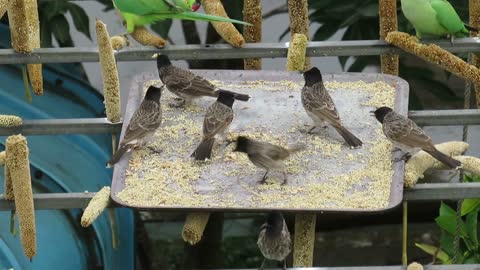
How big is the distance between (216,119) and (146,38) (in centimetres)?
69

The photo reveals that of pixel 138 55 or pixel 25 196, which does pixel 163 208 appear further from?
pixel 138 55

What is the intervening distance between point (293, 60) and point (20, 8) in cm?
113

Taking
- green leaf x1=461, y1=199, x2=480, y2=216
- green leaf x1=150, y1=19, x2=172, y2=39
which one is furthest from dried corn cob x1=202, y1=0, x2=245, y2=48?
green leaf x1=461, y1=199, x2=480, y2=216

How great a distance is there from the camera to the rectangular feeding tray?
11.8 ft

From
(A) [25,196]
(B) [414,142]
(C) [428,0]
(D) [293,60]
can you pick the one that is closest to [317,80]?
(D) [293,60]

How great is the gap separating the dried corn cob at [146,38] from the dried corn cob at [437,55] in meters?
0.93

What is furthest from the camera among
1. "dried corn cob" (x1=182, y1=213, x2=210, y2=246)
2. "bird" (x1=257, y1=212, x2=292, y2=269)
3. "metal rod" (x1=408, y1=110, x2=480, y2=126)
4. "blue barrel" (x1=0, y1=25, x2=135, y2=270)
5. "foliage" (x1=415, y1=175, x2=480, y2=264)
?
"foliage" (x1=415, y1=175, x2=480, y2=264)

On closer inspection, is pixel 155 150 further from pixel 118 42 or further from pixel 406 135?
pixel 406 135

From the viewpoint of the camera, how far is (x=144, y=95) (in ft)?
14.4

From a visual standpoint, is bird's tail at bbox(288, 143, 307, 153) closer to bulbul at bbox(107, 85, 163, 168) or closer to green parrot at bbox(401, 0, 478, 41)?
bulbul at bbox(107, 85, 163, 168)

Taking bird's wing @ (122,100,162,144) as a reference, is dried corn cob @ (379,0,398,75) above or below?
above

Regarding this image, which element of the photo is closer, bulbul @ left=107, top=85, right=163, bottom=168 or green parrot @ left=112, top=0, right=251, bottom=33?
bulbul @ left=107, top=85, right=163, bottom=168

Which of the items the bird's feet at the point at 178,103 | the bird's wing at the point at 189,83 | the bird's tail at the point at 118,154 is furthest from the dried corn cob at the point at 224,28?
the bird's tail at the point at 118,154

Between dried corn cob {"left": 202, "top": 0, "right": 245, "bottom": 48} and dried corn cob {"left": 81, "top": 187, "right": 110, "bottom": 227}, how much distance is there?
3.28 feet
